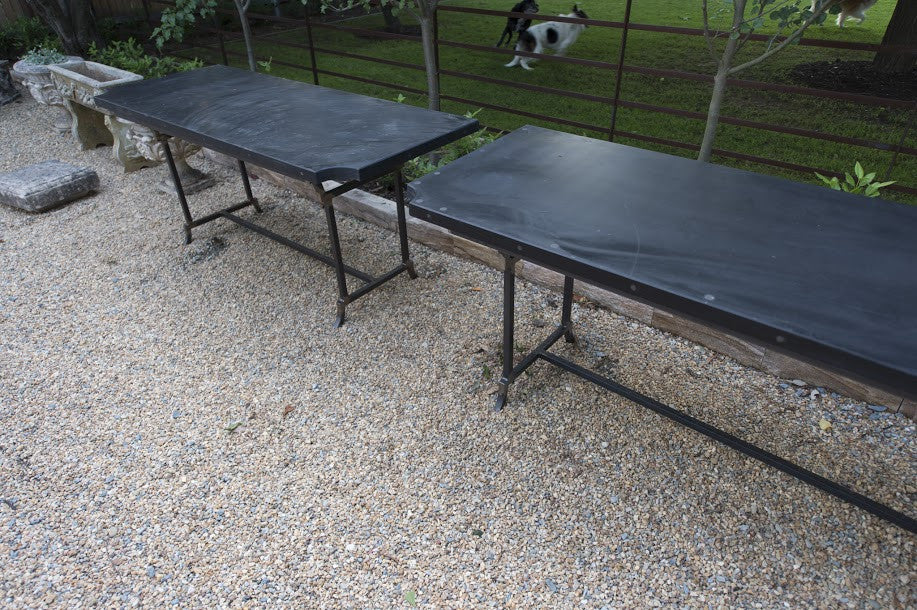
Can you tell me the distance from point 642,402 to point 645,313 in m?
0.82

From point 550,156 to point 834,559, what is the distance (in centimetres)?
186

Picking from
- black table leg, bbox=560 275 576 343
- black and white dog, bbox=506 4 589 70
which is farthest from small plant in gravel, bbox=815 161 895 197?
black and white dog, bbox=506 4 589 70

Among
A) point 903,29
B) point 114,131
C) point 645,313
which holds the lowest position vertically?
point 645,313

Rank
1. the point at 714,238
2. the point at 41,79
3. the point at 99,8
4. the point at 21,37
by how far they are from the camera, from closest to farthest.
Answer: the point at 714,238
the point at 41,79
the point at 21,37
the point at 99,8

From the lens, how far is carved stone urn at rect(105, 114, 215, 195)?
4.55 meters

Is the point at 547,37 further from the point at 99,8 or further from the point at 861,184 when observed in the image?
the point at 99,8

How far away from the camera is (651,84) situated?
23.0ft

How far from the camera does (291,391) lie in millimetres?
2961

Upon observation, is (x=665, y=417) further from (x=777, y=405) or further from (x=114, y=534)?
(x=114, y=534)

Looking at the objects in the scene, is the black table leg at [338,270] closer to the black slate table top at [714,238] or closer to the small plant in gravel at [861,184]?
the black slate table top at [714,238]

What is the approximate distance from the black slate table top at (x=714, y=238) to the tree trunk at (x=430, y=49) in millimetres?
2321

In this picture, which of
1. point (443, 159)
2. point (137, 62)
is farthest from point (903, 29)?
point (137, 62)

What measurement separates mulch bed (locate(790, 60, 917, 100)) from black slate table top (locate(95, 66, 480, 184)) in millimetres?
5635

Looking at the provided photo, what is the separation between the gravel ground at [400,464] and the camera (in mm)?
2080
